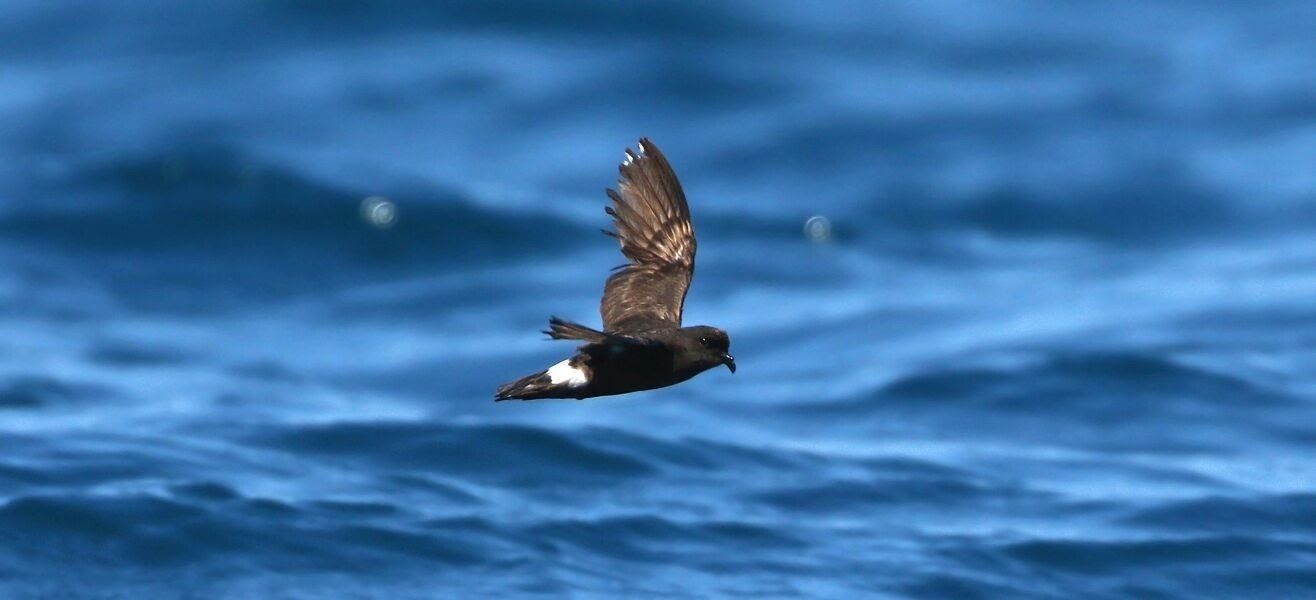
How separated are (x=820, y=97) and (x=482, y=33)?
5036 mm

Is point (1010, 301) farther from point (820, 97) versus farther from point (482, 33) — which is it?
point (482, 33)

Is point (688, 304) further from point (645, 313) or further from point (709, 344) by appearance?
point (709, 344)

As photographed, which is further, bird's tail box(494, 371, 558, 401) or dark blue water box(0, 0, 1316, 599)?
dark blue water box(0, 0, 1316, 599)

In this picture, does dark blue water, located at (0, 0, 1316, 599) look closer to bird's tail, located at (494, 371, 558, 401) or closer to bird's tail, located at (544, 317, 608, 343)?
bird's tail, located at (494, 371, 558, 401)

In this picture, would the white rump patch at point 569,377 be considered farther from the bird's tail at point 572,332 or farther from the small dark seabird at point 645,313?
the bird's tail at point 572,332

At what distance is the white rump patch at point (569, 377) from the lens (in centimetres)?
862

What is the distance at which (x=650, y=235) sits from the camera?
10.2m

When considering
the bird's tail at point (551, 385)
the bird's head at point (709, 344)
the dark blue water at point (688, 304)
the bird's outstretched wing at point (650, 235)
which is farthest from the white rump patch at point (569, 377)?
the dark blue water at point (688, 304)

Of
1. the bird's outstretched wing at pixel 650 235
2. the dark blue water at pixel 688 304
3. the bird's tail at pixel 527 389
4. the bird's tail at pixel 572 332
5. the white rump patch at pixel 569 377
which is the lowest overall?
the bird's tail at pixel 572 332

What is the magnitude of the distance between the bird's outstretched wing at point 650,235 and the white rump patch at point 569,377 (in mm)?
1129

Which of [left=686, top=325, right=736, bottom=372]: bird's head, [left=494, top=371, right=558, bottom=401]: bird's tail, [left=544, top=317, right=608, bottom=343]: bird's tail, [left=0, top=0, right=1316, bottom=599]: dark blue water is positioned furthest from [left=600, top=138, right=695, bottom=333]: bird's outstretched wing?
[left=0, top=0, right=1316, bottom=599]: dark blue water

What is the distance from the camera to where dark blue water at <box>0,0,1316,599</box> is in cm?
1557

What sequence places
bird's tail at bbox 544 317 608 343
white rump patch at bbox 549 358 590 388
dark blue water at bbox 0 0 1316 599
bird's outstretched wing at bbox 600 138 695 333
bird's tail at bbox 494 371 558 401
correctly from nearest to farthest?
1. bird's tail at bbox 544 317 608 343
2. bird's tail at bbox 494 371 558 401
3. white rump patch at bbox 549 358 590 388
4. bird's outstretched wing at bbox 600 138 695 333
5. dark blue water at bbox 0 0 1316 599

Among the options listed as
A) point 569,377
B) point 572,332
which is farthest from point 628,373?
point 572,332
